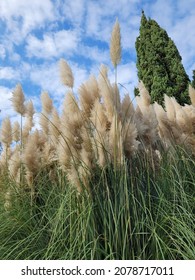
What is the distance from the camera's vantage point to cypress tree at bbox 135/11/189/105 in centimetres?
1287

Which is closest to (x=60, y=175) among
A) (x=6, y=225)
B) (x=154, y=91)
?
(x=6, y=225)

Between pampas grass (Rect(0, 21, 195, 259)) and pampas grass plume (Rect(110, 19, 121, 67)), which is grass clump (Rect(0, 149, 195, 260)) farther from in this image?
pampas grass plume (Rect(110, 19, 121, 67))

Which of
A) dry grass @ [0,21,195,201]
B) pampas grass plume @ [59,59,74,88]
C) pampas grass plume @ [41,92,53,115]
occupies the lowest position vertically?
dry grass @ [0,21,195,201]

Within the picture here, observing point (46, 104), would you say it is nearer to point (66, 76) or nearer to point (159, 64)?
point (66, 76)

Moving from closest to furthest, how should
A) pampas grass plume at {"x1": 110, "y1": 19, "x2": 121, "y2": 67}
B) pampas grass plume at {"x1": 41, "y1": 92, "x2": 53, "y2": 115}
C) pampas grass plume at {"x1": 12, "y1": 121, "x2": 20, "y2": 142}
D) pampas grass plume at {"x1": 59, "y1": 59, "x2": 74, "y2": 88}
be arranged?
pampas grass plume at {"x1": 110, "y1": 19, "x2": 121, "y2": 67}
pampas grass plume at {"x1": 59, "y1": 59, "x2": 74, "y2": 88}
pampas grass plume at {"x1": 41, "y1": 92, "x2": 53, "y2": 115}
pampas grass plume at {"x1": 12, "y1": 121, "x2": 20, "y2": 142}

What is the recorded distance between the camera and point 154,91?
41.9 ft

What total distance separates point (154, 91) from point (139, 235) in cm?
1000

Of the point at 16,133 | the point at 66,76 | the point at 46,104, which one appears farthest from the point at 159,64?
the point at 66,76

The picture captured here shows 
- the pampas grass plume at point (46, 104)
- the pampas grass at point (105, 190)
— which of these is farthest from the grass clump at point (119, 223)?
the pampas grass plume at point (46, 104)

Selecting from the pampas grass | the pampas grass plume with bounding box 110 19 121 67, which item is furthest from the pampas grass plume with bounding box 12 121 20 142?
the pampas grass plume with bounding box 110 19 121 67

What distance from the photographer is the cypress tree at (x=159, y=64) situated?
12.9 m

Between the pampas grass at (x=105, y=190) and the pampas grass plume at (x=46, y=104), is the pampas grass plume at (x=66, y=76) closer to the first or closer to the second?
the pampas grass at (x=105, y=190)

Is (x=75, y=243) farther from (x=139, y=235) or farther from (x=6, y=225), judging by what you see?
(x=6, y=225)

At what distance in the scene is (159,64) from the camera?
1369cm
